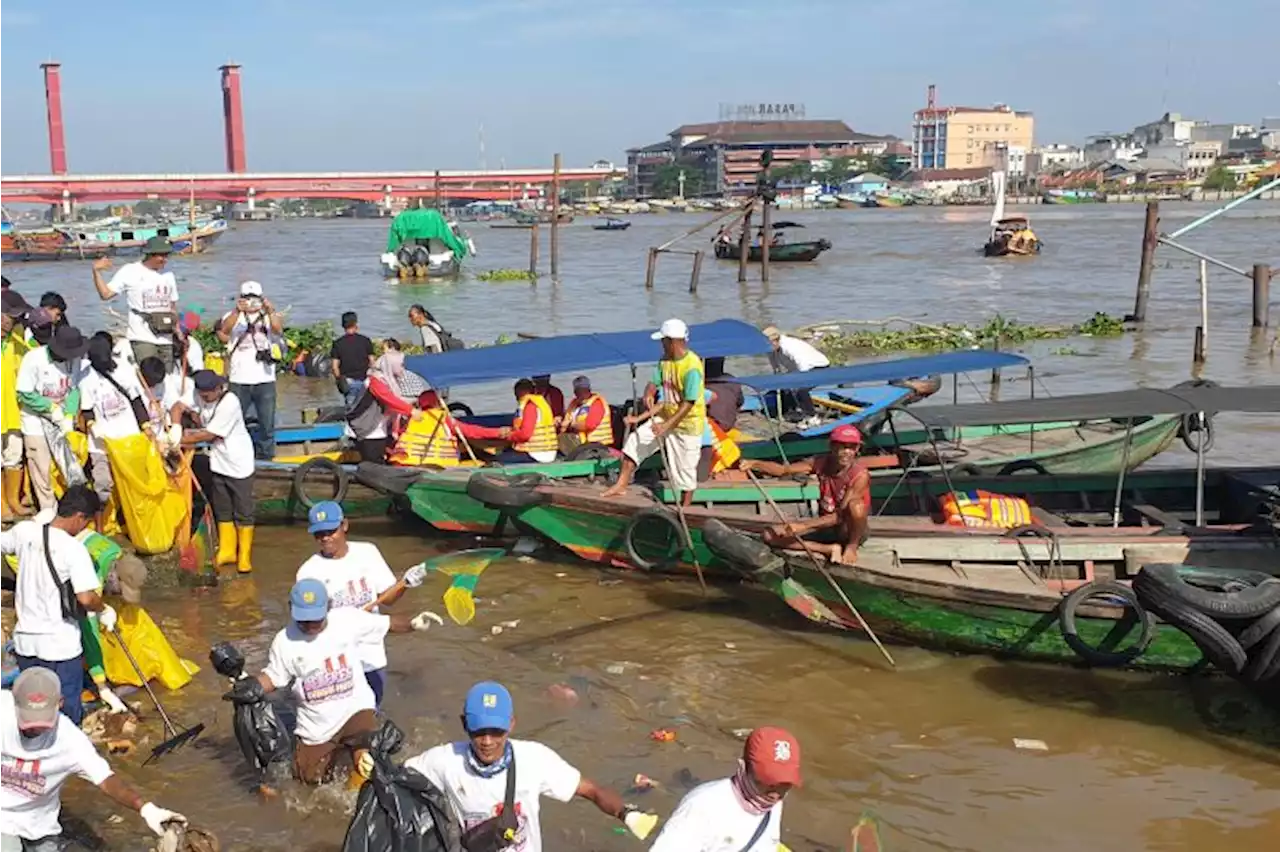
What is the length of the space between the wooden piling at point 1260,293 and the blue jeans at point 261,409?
20.6 m

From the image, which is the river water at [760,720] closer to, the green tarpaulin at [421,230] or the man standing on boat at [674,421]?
the man standing on boat at [674,421]

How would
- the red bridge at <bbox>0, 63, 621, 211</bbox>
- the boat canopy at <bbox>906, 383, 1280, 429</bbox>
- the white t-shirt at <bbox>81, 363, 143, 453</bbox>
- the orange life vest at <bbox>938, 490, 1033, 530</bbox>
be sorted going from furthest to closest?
the red bridge at <bbox>0, 63, 621, 211</bbox>
the orange life vest at <bbox>938, 490, 1033, 530</bbox>
the white t-shirt at <bbox>81, 363, 143, 453</bbox>
the boat canopy at <bbox>906, 383, 1280, 429</bbox>

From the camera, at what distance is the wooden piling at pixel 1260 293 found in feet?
78.7

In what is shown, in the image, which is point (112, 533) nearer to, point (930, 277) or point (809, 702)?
point (809, 702)

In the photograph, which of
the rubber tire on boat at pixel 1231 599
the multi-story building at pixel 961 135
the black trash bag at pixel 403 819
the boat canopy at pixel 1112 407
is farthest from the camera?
the multi-story building at pixel 961 135

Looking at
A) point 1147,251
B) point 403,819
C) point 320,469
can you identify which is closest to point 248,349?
point 320,469

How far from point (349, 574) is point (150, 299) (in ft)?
18.5

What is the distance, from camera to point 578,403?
1126cm

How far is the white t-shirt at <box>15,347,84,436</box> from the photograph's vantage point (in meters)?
9.28

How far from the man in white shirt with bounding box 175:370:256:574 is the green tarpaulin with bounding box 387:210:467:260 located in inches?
1410

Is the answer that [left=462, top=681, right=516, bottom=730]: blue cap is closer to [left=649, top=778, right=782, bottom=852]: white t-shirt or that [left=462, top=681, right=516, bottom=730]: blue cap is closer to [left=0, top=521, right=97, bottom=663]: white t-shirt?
[left=649, top=778, right=782, bottom=852]: white t-shirt

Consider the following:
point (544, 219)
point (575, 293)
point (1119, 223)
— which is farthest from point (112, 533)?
point (544, 219)

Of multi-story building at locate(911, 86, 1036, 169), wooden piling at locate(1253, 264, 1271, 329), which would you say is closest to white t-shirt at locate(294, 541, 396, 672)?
wooden piling at locate(1253, 264, 1271, 329)

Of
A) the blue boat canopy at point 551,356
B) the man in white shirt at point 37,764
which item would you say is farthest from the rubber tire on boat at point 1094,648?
the man in white shirt at point 37,764
